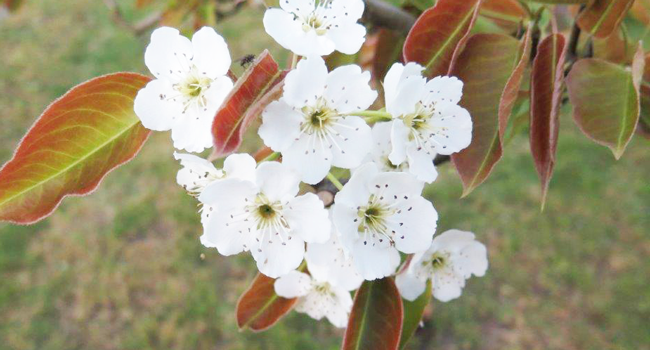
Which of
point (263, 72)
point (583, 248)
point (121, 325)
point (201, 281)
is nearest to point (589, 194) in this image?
point (583, 248)

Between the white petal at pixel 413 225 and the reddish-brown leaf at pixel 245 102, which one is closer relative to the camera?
the reddish-brown leaf at pixel 245 102

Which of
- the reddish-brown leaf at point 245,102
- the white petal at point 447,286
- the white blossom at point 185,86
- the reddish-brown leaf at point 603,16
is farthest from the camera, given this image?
the white petal at point 447,286

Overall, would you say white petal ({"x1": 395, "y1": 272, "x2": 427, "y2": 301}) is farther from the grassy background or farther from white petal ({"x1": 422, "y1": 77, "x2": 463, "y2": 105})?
the grassy background

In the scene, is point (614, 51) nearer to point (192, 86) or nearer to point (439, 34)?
point (439, 34)

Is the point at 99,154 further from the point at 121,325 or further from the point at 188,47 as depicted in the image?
the point at 121,325

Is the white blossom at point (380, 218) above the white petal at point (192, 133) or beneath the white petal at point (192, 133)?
beneath

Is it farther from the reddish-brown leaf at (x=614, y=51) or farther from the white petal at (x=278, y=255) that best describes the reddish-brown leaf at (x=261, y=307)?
the reddish-brown leaf at (x=614, y=51)

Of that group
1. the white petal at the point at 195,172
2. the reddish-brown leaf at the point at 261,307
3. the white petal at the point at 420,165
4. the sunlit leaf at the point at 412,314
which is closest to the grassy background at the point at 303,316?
the reddish-brown leaf at the point at 261,307
